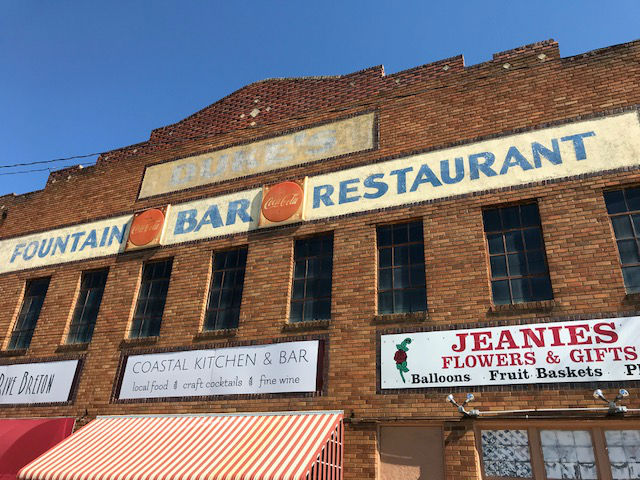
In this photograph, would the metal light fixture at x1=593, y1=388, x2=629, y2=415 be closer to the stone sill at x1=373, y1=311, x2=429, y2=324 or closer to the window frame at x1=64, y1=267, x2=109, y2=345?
the stone sill at x1=373, y1=311, x2=429, y2=324

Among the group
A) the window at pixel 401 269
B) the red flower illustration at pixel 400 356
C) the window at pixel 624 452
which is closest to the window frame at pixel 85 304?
the window at pixel 401 269

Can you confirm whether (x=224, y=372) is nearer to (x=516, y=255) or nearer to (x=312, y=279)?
(x=312, y=279)

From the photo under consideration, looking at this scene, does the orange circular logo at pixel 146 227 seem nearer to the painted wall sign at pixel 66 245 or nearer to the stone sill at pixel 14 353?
the painted wall sign at pixel 66 245

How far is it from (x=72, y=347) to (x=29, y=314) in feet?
8.13

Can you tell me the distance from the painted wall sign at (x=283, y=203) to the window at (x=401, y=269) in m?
1.91

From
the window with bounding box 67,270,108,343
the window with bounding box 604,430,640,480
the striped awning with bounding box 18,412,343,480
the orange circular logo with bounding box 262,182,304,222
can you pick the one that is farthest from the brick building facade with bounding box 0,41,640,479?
the striped awning with bounding box 18,412,343,480

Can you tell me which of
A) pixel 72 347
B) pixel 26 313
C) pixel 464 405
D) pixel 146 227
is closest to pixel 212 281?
pixel 146 227

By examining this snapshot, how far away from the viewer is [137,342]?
1076cm

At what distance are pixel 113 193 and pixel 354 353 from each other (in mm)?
8720

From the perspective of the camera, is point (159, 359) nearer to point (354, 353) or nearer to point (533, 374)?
point (354, 353)

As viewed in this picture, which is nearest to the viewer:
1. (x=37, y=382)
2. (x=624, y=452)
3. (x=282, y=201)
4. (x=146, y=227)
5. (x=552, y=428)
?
(x=624, y=452)

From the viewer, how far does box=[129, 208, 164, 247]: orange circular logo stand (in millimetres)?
12070

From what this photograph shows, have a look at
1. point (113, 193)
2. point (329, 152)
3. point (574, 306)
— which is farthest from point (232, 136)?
point (574, 306)

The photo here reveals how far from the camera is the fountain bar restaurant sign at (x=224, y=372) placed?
29.3 feet
